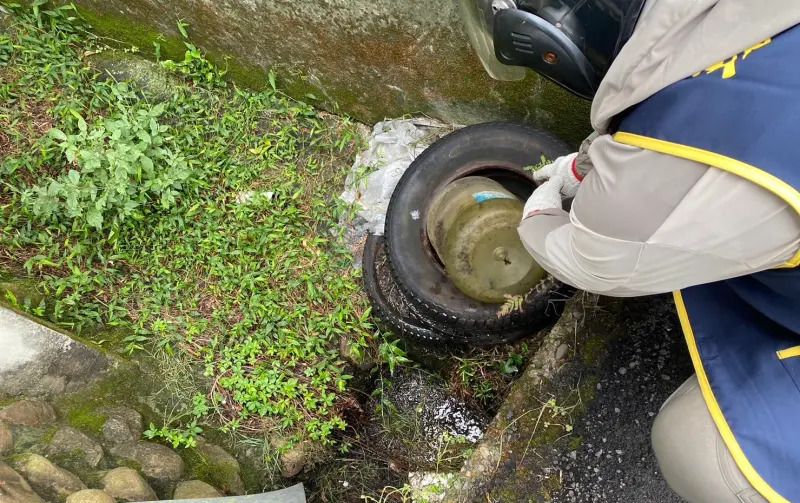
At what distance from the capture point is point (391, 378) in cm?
287

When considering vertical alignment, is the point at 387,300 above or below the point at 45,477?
above

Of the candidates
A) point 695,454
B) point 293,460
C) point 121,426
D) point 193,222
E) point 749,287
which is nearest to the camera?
point 749,287

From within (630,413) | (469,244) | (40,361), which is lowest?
(40,361)

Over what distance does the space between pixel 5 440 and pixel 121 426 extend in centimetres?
44

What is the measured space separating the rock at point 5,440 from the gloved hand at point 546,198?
197 cm

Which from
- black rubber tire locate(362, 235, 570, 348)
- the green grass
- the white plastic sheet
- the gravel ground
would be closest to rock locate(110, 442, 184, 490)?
the green grass

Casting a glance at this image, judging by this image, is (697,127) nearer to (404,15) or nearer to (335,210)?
(404,15)

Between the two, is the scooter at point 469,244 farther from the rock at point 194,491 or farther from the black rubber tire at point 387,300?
the rock at point 194,491

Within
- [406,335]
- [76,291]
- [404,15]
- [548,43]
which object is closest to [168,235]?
[76,291]

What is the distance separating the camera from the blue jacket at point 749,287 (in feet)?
3.53

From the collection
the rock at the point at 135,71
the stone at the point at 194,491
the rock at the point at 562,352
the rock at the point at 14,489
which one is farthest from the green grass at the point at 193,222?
the rock at the point at 562,352

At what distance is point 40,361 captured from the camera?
2.43m

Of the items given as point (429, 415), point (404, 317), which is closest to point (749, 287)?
point (404, 317)

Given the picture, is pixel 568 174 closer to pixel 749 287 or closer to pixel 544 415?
pixel 749 287
